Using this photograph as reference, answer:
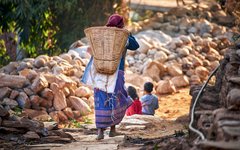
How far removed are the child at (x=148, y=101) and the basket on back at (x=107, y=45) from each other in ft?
7.94

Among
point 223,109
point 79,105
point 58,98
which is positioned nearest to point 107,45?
point 223,109

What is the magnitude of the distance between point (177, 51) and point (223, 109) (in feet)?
35.6

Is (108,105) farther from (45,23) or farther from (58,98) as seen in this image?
(45,23)

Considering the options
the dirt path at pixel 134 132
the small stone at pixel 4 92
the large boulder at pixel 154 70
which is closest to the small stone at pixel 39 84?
the small stone at pixel 4 92

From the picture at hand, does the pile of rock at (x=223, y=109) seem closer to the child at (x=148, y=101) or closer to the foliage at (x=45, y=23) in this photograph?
the child at (x=148, y=101)

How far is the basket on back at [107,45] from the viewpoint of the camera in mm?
6527

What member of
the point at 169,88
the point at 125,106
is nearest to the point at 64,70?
the point at 169,88

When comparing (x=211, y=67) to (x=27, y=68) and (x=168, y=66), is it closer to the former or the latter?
(x=168, y=66)

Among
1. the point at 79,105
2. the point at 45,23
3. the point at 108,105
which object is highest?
the point at 108,105

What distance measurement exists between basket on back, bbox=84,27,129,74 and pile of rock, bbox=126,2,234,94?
6.18m

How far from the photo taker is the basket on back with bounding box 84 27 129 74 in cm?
653

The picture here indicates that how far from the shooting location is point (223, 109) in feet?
14.4

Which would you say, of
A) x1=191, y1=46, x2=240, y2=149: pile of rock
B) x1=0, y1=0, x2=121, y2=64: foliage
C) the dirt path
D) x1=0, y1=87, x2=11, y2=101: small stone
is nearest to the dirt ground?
the dirt path

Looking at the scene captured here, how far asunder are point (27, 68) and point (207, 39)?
6.98 metres
